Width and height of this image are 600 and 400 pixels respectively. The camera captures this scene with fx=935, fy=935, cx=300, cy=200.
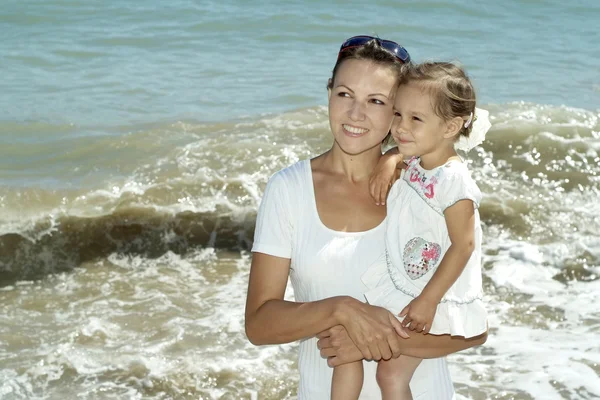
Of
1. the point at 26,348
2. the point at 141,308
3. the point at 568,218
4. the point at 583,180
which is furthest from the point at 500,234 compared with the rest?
the point at 26,348

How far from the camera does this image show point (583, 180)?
29.5 feet

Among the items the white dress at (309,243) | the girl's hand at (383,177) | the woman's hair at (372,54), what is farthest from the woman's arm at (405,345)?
the woman's hair at (372,54)

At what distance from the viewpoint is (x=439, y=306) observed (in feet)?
10.3

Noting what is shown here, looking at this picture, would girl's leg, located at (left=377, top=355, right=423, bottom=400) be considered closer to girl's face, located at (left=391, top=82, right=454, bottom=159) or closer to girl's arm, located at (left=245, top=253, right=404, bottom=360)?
girl's arm, located at (left=245, top=253, right=404, bottom=360)

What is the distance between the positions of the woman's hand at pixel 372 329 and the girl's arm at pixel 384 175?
0.40 metres

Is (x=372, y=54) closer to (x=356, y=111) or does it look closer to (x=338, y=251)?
(x=356, y=111)

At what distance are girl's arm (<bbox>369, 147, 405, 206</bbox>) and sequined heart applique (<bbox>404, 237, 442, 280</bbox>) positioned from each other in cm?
Result: 18

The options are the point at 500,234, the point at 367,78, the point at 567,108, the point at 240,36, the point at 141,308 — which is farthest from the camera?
the point at 240,36

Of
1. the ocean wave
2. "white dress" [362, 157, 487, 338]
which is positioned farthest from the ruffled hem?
the ocean wave

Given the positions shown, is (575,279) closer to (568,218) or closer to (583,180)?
(568,218)

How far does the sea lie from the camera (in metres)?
5.51

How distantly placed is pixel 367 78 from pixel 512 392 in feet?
8.70

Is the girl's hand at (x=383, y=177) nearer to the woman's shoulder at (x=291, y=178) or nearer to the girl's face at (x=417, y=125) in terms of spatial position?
the girl's face at (x=417, y=125)

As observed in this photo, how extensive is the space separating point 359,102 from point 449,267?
0.62 m
